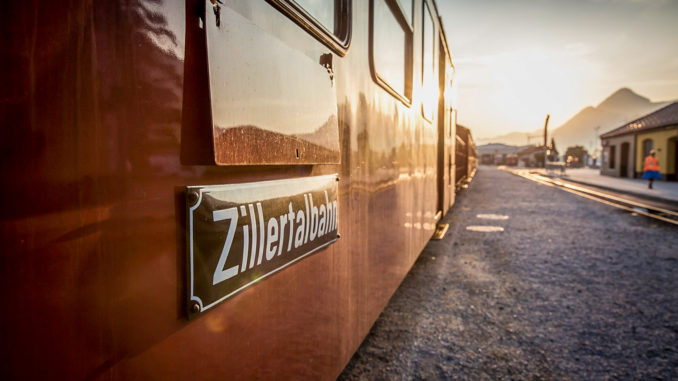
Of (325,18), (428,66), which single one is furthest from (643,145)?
(325,18)

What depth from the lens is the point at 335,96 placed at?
1.51m

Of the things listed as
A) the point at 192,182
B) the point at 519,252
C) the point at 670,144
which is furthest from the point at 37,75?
the point at 670,144

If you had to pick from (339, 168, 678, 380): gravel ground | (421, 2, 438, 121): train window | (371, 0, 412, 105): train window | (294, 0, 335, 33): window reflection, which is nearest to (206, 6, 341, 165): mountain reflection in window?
(294, 0, 335, 33): window reflection

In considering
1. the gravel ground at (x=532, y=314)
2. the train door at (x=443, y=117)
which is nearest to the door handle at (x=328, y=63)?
the gravel ground at (x=532, y=314)

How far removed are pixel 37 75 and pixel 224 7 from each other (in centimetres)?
44

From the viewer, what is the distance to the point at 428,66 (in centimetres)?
391

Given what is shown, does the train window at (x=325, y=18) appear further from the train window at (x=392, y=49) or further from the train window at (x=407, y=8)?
the train window at (x=407, y=8)

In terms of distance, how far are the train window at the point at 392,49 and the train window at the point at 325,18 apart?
1.37 feet

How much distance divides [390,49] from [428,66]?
157 cm

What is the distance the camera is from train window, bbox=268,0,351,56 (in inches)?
47.0

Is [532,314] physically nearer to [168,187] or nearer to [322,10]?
[322,10]

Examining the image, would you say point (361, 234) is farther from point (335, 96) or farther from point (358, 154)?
point (335, 96)

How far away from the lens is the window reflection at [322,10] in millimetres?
1347

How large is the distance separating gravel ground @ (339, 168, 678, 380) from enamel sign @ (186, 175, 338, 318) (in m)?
1.35
